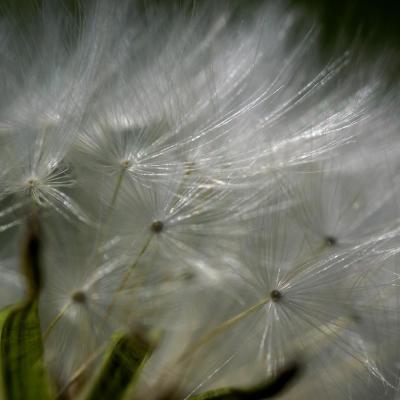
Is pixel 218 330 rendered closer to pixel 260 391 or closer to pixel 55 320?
pixel 260 391

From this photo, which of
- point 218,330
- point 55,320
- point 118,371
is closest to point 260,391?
point 218,330

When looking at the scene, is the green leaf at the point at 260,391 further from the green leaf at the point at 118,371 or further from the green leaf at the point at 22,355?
the green leaf at the point at 22,355

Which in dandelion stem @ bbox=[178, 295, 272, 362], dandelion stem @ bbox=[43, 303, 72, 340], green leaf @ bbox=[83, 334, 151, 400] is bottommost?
green leaf @ bbox=[83, 334, 151, 400]

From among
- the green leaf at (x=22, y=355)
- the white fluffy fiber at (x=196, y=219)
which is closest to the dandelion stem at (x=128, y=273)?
the white fluffy fiber at (x=196, y=219)

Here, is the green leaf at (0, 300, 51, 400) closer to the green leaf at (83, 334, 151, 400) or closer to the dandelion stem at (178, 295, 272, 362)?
the green leaf at (83, 334, 151, 400)

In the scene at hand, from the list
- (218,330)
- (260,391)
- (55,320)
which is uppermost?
(55,320)

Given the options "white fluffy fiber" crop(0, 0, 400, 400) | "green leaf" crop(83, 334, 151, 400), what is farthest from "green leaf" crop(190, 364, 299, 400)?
"green leaf" crop(83, 334, 151, 400)

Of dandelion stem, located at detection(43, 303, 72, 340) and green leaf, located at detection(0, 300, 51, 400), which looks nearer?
green leaf, located at detection(0, 300, 51, 400)
